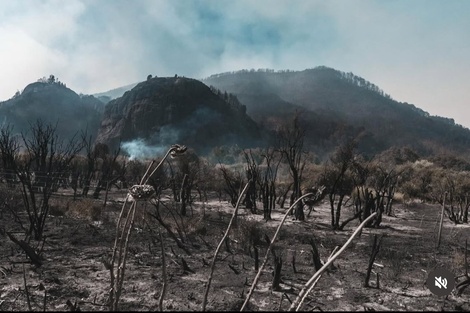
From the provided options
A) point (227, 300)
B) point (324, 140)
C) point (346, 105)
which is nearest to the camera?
point (227, 300)

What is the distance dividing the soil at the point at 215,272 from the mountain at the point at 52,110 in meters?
89.1

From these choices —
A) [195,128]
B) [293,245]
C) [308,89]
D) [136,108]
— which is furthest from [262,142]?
[308,89]

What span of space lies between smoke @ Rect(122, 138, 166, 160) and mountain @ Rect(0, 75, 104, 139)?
25706 millimetres

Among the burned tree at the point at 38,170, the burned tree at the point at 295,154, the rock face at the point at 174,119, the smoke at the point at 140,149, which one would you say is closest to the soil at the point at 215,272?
the burned tree at the point at 38,170

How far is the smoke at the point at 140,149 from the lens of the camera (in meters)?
55.4

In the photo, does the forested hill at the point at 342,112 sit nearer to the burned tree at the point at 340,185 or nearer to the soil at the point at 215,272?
the burned tree at the point at 340,185

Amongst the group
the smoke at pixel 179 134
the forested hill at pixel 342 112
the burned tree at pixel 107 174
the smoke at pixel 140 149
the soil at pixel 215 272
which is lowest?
the soil at pixel 215 272

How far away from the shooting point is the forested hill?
305 feet

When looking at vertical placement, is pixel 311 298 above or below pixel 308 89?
below

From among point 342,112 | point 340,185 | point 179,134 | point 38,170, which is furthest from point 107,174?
point 342,112

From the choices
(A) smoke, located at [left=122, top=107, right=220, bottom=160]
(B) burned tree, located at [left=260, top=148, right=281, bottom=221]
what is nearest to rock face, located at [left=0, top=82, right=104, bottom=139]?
(A) smoke, located at [left=122, top=107, right=220, bottom=160]

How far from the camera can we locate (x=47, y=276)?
428 centimetres

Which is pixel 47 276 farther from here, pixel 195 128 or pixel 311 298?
pixel 195 128

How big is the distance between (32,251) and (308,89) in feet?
571
